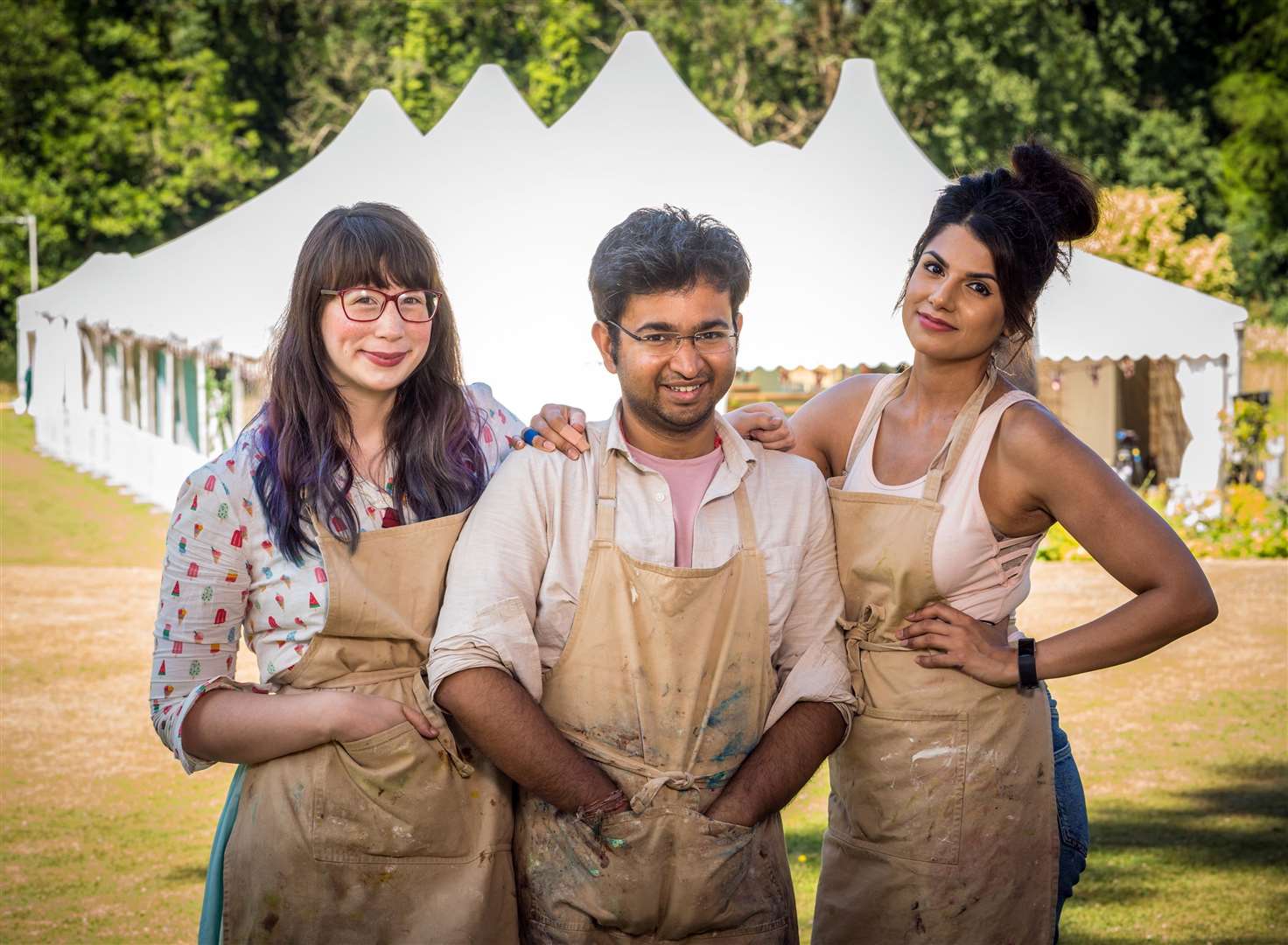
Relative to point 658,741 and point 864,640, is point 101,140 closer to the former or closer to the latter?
point 864,640

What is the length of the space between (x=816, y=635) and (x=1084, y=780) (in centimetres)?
438

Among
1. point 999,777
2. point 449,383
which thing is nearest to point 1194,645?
point 999,777

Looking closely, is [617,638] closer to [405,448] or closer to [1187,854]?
[405,448]

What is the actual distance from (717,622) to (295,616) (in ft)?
2.53

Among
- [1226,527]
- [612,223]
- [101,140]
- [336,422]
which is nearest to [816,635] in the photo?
[336,422]

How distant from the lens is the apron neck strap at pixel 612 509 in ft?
8.37

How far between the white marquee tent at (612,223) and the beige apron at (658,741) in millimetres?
8723

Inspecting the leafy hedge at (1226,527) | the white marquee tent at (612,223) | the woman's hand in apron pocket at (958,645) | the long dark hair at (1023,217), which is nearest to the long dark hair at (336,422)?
the woman's hand in apron pocket at (958,645)

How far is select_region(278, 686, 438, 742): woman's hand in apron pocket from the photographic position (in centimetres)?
253

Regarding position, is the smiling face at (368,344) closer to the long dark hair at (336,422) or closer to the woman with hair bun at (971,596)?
the long dark hair at (336,422)

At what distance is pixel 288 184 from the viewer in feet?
43.1

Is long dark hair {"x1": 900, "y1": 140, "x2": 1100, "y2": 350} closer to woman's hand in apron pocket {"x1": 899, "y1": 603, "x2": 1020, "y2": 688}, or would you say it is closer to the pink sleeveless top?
the pink sleeveless top

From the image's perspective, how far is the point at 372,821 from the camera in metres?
2.58

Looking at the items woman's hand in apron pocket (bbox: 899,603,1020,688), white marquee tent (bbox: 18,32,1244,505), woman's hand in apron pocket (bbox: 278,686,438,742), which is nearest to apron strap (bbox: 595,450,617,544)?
woman's hand in apron pocket (bbox: 278,686,438,742)
